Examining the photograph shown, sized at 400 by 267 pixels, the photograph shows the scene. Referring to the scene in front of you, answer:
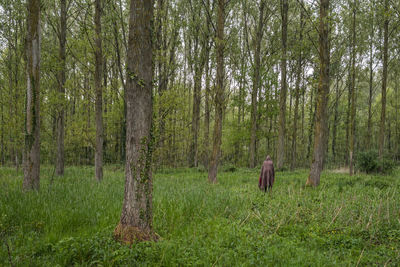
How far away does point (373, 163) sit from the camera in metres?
15.9

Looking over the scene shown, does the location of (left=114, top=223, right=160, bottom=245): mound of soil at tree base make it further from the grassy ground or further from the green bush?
the green bush

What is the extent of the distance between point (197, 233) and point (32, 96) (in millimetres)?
5660

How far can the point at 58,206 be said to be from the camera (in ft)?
18.2

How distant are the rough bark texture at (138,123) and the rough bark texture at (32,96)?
13.8ft

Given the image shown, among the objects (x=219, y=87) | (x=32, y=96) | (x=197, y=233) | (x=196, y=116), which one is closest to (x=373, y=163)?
(x=219, y=87)

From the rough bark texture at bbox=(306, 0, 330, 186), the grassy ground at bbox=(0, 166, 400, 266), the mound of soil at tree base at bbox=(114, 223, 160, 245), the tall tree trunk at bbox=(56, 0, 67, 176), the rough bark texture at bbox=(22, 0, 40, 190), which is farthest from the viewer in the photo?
the tall tree trunk at bbox=(56, 0, 67, 176)

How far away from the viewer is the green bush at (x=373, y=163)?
1573cm

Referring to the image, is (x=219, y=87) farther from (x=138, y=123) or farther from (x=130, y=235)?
(x=130, y=235)

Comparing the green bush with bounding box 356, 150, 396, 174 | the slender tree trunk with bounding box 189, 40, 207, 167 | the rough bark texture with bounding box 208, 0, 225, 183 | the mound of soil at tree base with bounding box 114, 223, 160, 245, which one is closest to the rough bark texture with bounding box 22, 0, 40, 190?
the mound of soil at tree base with bounding box 114, 223, 160, 245

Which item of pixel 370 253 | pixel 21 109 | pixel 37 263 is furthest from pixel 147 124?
pixel 21 109

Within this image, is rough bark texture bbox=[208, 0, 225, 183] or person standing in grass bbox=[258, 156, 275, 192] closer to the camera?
person standing in grass bbox=[258, 156, 275, 192]

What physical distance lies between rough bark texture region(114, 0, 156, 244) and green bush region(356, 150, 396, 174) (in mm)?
16594

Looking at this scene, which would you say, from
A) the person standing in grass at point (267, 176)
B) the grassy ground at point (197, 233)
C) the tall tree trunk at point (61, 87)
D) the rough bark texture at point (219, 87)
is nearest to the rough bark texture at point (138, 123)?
the grassy ground at point (197, 233)

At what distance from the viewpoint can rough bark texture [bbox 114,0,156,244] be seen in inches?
159
